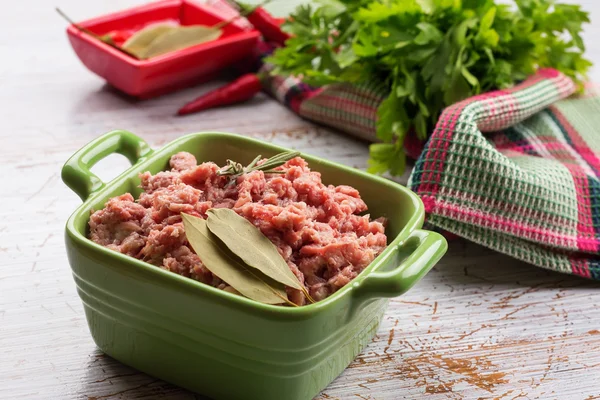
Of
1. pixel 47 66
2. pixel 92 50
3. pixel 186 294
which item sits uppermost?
pixel 186 294

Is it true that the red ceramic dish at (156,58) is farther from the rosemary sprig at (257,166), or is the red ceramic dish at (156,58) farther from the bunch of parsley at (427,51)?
the rosemary sprig at (257,166)

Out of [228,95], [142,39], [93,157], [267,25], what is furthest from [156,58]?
[93,157]

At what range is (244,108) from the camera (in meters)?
3.25

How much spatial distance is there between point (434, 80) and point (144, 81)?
111cm

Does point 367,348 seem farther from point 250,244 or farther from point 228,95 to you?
point 228,95

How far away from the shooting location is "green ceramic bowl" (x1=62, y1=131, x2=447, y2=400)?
1.61 meters

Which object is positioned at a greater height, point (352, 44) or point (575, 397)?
point (352, 44)

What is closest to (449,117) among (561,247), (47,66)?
(561,247)

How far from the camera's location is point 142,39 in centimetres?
317

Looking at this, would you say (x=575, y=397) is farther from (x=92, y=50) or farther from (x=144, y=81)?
(x=92, y=50)

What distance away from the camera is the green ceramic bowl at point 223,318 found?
5.29 feet

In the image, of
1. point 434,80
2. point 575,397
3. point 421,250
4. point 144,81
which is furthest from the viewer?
point 144,81

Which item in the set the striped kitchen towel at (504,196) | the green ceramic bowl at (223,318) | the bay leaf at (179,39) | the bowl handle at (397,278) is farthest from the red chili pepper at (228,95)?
the bowl handle at (397,278)

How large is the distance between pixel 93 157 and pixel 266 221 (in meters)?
0.51
